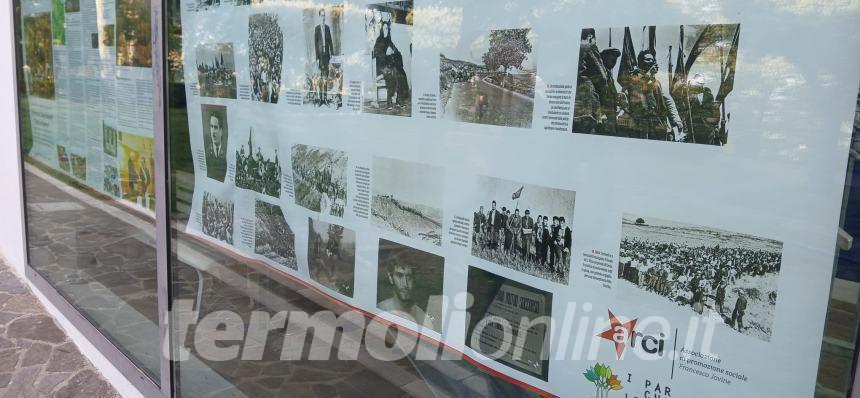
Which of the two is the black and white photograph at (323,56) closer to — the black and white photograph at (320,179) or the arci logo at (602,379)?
the black and white photograph at (320,179)

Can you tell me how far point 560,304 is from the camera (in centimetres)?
146

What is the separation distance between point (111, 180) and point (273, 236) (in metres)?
1.67

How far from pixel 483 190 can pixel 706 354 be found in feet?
2.06

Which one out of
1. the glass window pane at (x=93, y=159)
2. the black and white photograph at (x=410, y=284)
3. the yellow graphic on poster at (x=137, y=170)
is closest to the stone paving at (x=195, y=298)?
the glass window pane at (x=93, y=159)

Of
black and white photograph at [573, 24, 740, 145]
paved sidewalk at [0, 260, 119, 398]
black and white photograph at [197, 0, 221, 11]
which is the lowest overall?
paved sidewalk at [0, 260, 119, 398]

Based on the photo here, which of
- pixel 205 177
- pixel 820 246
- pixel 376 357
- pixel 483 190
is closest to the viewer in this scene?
pixel 820 246

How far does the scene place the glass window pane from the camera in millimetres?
3029

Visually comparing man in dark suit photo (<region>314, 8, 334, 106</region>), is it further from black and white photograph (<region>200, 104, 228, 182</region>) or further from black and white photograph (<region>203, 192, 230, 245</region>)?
black and white photograph (<region>203, 192, 230, 245</region>)

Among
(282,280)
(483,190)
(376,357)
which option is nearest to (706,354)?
(483,190)

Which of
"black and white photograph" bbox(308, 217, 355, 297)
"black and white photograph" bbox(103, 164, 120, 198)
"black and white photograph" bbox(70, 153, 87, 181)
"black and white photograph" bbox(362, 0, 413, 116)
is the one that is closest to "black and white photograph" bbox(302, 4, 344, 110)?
"black and white photograph" bbox(362, 0, 413, 116)

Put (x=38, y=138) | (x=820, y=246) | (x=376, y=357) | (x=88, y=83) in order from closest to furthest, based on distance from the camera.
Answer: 1. (x=820, y=246)
2. (x=376, y=357)
3. (x=88, y=83)
4. (x=38, y=138)

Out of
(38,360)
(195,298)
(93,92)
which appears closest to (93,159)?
(93,92)

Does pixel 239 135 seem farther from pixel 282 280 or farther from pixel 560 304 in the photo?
pixel 560 304

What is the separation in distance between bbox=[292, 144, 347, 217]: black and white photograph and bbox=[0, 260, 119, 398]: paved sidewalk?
6.06 ft
